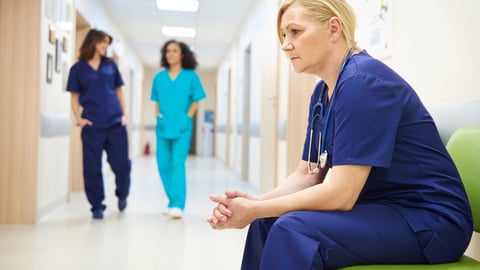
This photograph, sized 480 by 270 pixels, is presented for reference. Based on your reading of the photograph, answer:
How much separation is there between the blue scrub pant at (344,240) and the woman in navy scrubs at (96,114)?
291 centimetres

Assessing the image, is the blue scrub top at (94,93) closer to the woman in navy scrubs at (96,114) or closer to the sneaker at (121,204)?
the woman in navy scrubs at (96,114)

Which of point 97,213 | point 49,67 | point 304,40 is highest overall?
point 49,67

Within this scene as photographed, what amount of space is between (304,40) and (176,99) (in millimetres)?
2797

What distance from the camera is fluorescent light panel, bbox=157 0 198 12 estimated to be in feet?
22.4

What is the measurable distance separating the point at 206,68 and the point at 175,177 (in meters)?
10.5

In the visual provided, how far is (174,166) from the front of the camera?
3922mm

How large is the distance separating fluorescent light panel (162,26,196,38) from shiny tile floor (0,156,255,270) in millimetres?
4993

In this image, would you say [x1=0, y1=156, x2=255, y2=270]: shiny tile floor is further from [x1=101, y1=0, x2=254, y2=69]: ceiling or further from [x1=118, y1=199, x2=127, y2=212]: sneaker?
[x1=101, y1=0, x2=254, y2=69]: ceiling

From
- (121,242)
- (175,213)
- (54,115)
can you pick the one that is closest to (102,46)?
(54,115)

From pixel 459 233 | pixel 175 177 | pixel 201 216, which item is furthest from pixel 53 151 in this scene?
pixel 459 233

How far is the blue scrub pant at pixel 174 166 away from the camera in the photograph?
12.7 ft

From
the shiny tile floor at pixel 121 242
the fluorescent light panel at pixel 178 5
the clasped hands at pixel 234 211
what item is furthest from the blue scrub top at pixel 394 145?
the fluorescent light panel at pixel 178 5

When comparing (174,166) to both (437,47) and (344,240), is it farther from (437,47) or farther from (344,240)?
(344,240)

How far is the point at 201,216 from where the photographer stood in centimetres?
389
